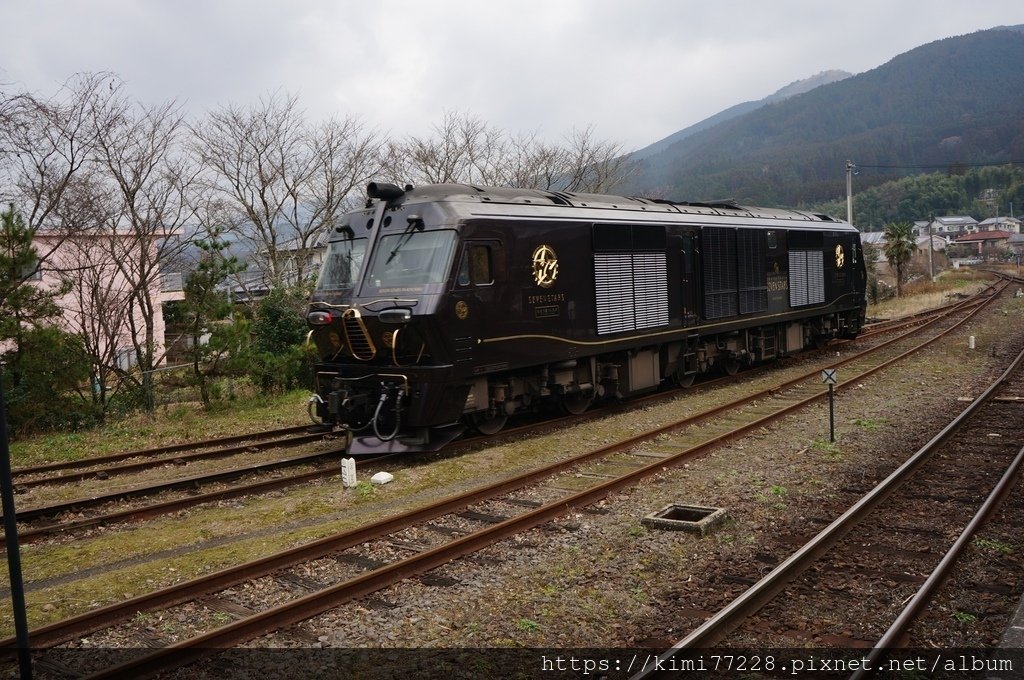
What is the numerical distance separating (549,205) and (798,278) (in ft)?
31.8

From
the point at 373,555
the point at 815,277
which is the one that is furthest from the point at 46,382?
the point at 815,277

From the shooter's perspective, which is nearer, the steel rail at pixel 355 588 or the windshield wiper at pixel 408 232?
the steel rail at pixel 355 588

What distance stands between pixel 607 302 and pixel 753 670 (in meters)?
8.78

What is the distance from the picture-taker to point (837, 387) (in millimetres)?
15578

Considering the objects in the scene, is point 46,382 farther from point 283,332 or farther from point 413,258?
point 413,258

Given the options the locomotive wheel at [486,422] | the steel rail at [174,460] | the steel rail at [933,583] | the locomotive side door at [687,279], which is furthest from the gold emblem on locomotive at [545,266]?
the steel rail at [933,583]

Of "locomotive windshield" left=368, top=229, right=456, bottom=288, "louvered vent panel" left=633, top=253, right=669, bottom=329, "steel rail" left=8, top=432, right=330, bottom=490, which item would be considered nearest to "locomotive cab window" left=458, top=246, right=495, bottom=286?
"locomotive windshield" left=368, top=229, right=456, bottom=288

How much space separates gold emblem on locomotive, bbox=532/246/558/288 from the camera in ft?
38.8

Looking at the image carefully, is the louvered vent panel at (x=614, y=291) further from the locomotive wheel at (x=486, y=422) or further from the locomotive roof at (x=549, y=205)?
the locomotive wheel at (x=486, y=422)

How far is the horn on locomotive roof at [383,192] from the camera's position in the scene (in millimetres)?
11263

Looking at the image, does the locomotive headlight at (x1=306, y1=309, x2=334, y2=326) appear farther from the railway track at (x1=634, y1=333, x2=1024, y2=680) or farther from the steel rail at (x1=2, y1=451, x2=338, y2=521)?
the railway track at (x1=634, y1=333, x2=1024, y2=680)

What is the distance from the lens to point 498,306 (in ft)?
36.8

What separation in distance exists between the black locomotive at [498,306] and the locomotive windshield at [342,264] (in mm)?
24

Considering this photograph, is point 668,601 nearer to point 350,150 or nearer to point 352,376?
point 352,376
